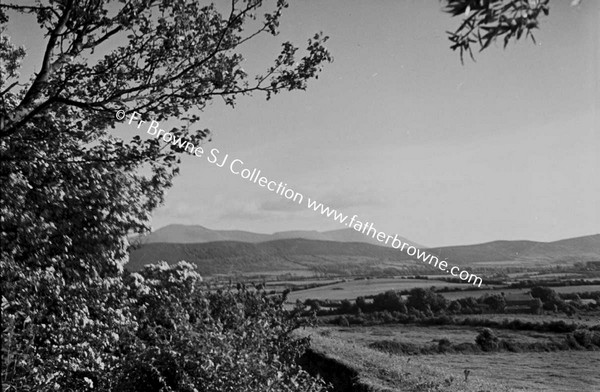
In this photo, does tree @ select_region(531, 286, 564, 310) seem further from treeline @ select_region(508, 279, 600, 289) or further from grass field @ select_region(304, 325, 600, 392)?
grass field @ select_region(304, 325, 600, 392)

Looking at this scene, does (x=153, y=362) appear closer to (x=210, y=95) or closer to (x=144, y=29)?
(x=210, y=95)

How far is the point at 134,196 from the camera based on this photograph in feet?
26.8

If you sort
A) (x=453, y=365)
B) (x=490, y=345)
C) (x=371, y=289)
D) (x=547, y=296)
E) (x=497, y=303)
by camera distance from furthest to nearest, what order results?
1. (x=371, y=289)
2. (x=497, y=303)
3. (x=547, y=296)
4. (x=490, y=345)
5. (x=453, y=365)

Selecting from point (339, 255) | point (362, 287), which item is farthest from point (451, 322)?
point (339, 255)

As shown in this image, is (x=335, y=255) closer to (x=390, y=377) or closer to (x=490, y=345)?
(x=490, y=345)

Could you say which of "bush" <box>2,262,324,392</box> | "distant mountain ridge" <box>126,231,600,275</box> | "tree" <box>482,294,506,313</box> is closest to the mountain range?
"distant mountain ridge" <box>126,231,600,275</box>

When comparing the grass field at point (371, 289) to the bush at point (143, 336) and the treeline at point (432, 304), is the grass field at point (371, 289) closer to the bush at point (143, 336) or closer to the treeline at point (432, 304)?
the treeline at point (432, 304)

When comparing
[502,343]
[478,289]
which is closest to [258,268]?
[478,289]

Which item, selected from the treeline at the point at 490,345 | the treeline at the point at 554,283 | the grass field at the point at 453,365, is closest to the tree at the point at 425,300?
the grass field at the point at 453,365

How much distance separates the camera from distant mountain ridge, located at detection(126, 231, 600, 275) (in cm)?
6281

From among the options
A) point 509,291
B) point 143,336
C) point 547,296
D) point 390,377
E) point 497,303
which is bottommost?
point 390,377

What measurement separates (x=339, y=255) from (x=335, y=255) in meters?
1.10

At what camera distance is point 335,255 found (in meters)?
107

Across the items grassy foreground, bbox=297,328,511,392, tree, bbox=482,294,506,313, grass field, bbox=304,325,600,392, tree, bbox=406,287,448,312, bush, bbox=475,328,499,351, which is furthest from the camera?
tree, bbox=406,287,448,312
